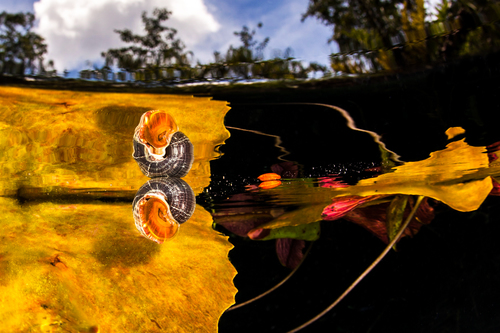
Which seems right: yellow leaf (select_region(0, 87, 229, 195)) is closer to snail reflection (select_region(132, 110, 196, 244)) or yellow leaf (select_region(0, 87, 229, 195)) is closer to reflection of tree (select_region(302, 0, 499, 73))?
snail reflection (select_region(132, 110, 196, 244))

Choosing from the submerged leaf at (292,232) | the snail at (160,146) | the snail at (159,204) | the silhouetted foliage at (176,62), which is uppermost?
the silhouetted foliage at (176,62)

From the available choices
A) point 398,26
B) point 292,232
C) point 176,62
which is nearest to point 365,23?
point 398,26

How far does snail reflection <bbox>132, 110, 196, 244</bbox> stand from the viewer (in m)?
0.45

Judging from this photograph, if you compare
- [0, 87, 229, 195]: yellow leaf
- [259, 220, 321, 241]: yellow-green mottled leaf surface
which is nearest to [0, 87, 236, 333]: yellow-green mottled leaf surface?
[0, 87, 229, 195]: yellow leaf

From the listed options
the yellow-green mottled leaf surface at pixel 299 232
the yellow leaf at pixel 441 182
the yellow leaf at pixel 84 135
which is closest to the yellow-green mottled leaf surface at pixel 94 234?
the yellow leaf at pixel 84 135

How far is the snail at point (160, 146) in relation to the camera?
1.47 ft

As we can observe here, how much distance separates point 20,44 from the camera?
1.05 feet

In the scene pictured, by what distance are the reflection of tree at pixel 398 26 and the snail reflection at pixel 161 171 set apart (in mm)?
257

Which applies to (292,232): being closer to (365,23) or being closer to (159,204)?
(159,204)

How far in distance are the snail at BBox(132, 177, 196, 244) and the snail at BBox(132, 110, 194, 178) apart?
0.02 metres

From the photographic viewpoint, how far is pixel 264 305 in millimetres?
885

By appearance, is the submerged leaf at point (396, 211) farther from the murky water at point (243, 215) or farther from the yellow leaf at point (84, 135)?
the yellow leaf at point (84, 135)

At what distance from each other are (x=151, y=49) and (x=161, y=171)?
21 cm

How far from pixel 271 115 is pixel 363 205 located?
1.47 feet
